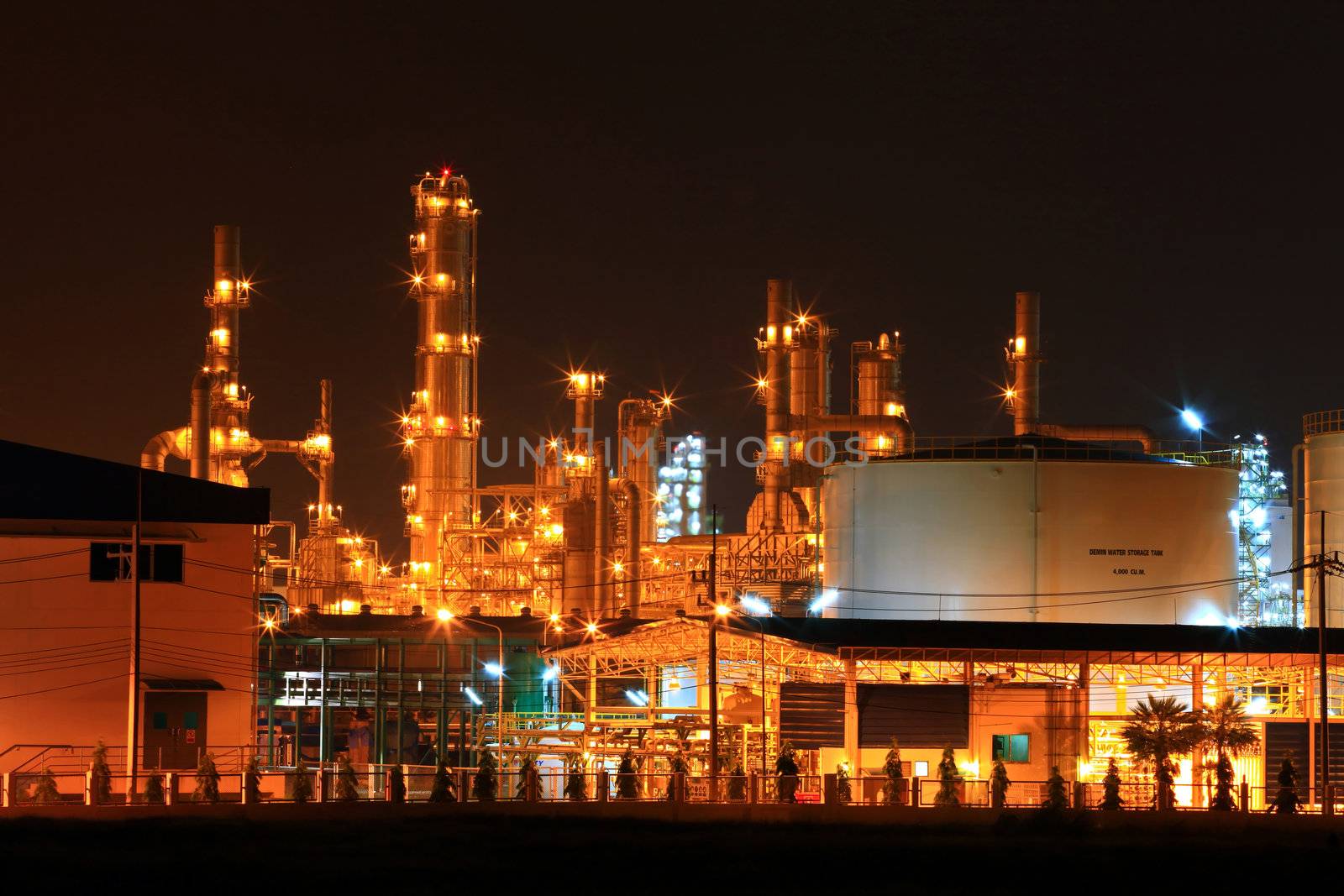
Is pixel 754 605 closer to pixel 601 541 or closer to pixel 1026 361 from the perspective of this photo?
pixel 601 541

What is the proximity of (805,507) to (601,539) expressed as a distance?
890 centimetres

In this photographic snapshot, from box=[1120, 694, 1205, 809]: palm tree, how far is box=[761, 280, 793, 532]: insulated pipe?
109 ft

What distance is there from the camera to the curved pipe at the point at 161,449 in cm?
7356

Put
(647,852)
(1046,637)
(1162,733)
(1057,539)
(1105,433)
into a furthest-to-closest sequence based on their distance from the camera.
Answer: (1105,433) → (1057,539) → (1046,637) → (1162,733) → (647,852)

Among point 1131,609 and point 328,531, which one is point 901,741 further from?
point 328,531

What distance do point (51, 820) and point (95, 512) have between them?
472 inches

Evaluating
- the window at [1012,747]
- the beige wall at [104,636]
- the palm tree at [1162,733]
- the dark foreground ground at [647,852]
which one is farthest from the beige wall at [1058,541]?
the beige wall at [104,636]

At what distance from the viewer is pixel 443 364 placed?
7412 centimetres

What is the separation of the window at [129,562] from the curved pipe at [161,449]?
101ft

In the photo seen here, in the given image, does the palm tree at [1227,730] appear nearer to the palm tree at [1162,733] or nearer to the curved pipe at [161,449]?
the palm tree at [1162,733]

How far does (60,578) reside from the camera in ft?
139

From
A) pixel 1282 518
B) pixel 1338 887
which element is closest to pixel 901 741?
pixel 1338 887

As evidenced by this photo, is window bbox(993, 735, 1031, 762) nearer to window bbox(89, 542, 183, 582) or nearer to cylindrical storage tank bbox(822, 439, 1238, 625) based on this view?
cylindrical storage tank bbox(822, 439, 1238, 625)

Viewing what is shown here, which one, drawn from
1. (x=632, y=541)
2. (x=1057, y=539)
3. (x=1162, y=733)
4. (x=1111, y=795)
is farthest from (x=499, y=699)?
(x=632, y=541)
